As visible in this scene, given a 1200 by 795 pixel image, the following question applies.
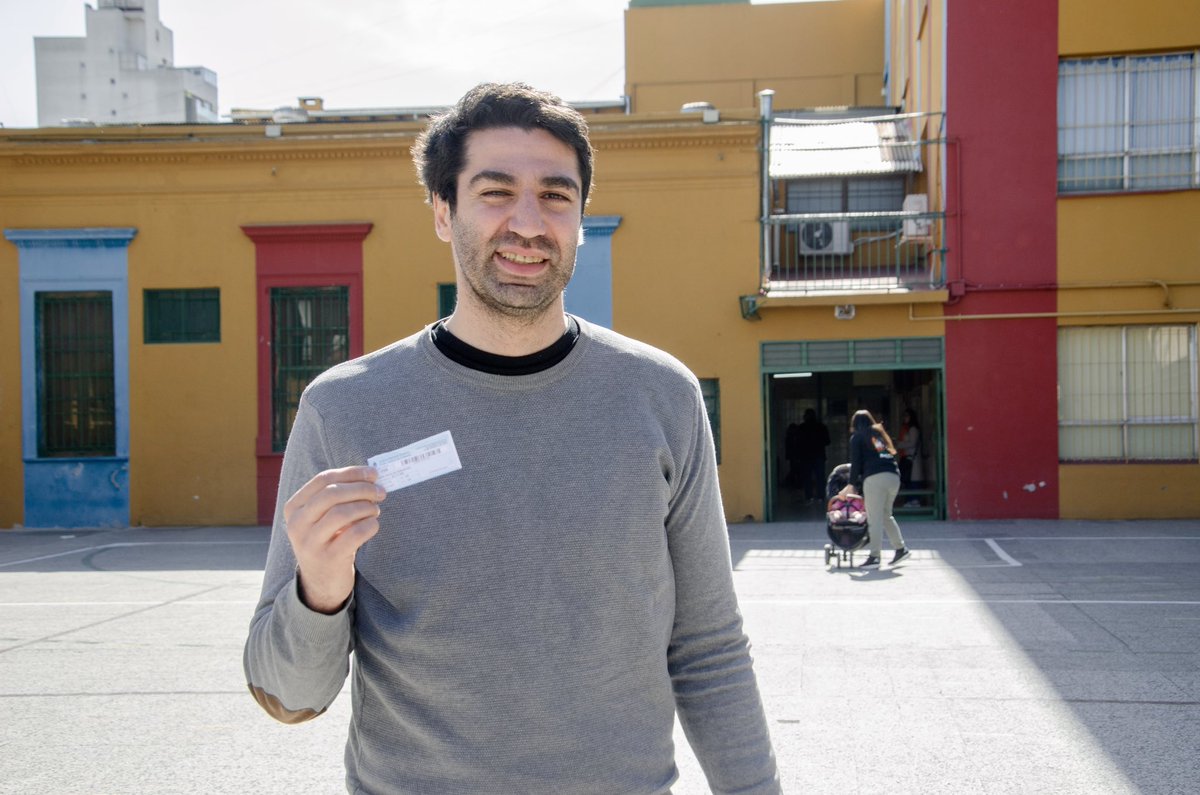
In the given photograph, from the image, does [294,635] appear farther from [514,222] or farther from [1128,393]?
[1128,393]

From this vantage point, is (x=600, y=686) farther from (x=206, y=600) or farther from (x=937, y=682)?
(x=206, y=600)

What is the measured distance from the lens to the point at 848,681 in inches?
286

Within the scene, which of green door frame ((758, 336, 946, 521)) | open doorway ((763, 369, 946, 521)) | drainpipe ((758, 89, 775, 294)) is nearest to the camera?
green door frame ((758, 336, 946, 521))

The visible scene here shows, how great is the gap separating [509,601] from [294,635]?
395mm

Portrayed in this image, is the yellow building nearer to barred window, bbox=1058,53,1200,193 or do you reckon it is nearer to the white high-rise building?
barred window, bbox=1058,53,1200,193

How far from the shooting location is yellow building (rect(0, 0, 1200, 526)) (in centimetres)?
1728

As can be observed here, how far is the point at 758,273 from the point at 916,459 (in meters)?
4.20

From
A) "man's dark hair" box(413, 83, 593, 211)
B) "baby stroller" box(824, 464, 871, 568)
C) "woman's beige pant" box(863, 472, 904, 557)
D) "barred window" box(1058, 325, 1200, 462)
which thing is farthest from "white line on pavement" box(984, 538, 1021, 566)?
"man's dark hair" box(413, 83, 593, 211)

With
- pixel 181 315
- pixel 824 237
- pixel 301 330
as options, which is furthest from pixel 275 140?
pixel 824 237

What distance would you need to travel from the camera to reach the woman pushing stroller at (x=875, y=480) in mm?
12469

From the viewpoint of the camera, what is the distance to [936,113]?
18.0 metres

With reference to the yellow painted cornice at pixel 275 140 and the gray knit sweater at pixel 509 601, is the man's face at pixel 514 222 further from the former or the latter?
the yellow painted cornice at pixel 275 140

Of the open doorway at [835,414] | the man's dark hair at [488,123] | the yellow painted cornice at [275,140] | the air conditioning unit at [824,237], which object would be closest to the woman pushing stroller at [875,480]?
the open doorway at [835,414]

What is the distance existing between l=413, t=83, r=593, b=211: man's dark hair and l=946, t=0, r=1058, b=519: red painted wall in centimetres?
1593
